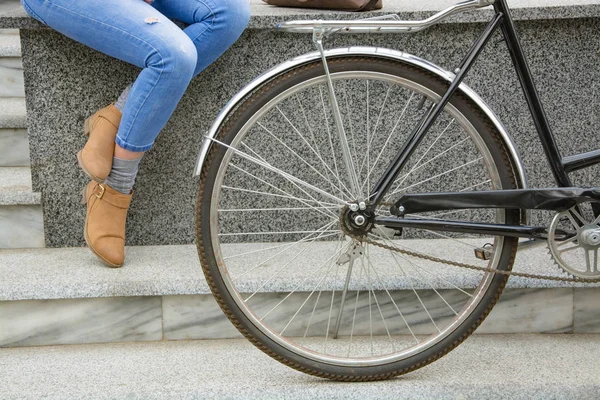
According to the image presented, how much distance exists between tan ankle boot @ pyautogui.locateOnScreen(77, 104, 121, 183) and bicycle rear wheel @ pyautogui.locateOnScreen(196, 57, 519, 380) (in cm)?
34

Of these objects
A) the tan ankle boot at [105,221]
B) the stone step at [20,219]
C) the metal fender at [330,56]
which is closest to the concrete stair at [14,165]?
the stone step at [20,219]

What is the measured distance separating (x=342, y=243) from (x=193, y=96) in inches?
24.3

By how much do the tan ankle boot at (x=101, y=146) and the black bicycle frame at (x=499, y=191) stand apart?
761 millimetres

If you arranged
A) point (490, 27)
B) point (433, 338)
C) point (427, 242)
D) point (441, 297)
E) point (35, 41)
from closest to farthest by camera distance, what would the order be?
point (490, 27) < point (433, 338) < point (441, 297) < point (35, 41) < point (427, 242)

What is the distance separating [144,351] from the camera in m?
2.28

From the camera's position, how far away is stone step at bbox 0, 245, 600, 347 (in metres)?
2.28

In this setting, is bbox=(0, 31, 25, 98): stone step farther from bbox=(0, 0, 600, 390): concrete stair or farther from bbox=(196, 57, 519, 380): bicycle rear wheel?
bbox=(196, 57, 519, 380): bicycle rear wheel

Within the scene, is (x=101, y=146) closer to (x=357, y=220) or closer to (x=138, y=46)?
(x=138, y=46)

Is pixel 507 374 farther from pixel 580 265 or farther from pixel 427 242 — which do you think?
pixel 427 242

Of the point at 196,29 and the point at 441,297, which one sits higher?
the point at 441,297

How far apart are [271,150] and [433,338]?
0.80 meters

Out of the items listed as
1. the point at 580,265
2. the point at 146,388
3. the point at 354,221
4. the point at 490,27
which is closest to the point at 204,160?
the point at 354,221

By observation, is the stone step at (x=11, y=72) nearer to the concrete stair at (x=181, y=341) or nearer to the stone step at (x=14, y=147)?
the stone step at (x=14, y=147)

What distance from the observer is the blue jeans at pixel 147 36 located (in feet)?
6.88
